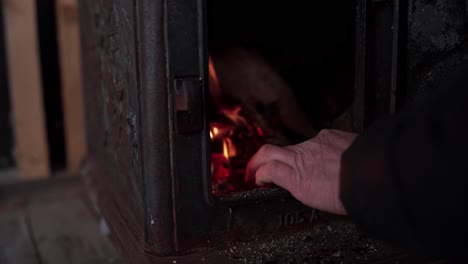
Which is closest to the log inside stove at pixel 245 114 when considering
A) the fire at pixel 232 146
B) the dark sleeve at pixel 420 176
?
the fire at pixel 232 146

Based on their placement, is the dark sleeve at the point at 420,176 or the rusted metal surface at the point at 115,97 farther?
the rusted metal surface at the point at 115,97

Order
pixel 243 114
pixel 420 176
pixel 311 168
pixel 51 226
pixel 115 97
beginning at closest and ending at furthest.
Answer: pixel 420 176
pixel 311 168
pixel 115 97
pixel 243 114
pixel 51 226

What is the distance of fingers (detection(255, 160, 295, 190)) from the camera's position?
847mm

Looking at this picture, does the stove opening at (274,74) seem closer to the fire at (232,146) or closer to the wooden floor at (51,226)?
the fire at (232,146)

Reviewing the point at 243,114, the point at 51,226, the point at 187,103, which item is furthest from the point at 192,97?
the point at 51,226

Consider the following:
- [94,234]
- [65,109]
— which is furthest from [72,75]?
[94,234]

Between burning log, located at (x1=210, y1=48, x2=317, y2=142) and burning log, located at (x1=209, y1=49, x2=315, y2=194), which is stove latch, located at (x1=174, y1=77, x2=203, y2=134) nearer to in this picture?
burning log, located at (x1=209, y1=49, x2=315, y2=194)

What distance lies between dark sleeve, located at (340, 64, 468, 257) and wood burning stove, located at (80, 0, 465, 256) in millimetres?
306

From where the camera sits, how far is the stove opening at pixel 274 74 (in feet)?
3.70

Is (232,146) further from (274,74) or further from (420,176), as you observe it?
(420,176)

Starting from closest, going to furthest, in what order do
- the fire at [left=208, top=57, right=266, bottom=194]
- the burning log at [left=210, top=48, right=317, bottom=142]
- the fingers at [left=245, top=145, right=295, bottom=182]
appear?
the fingers at [left=245, top=145, right=295, bottom=182] → the fire at [left=208, top=57, right=266, bottom=194] → the burning log at [left=210, top=48, right=317, bottom=142]

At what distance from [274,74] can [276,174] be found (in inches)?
16.4

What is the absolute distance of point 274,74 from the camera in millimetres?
1232

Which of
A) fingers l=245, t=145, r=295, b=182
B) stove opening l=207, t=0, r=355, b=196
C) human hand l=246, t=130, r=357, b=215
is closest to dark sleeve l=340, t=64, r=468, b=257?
human hand l=246, t=130, r=357, b=215
